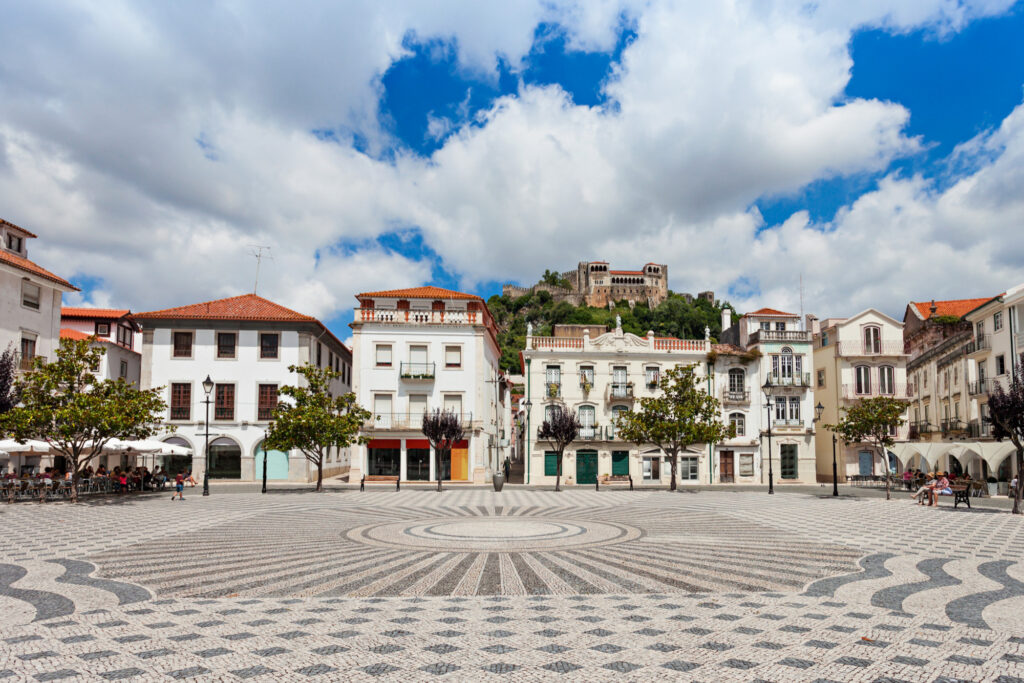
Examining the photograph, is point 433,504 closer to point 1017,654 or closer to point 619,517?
point 619,517

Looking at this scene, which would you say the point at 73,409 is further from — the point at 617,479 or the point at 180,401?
the point at 617,479

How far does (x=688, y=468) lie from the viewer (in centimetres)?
4594

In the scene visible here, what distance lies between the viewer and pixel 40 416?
24.6 meters

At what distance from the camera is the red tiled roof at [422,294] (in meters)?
44.3

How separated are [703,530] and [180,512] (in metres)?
16.9

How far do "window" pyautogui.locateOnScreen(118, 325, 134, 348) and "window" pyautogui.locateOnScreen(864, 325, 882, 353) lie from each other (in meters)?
51.1

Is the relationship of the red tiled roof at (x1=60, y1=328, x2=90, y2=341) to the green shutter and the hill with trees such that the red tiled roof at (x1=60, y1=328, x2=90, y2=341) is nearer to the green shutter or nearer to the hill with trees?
the green shutter

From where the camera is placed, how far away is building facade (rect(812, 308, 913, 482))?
45969 mm

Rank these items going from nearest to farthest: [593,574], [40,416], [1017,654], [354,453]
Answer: [1017,654] < [593,574] < [40,416] < [354,453]

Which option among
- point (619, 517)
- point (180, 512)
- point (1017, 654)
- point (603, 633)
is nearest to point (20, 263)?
point (180, 512)

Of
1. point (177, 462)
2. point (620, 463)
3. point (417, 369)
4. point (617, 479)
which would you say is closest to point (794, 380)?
point (620, 463)

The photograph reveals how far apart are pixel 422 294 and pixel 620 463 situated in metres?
17.3

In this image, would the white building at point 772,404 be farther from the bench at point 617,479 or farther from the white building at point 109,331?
the white building at point 109,331

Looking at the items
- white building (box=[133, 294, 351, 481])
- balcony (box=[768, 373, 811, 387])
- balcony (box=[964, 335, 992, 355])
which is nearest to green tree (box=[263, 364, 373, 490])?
white building (box=[133, 294, 351, 481])
